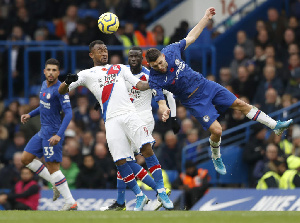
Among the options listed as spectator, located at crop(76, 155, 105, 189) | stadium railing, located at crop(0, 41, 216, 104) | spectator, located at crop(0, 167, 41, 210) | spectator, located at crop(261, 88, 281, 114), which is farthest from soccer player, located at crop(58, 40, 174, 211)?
stadium railing, located at crop(0, 41, 216, 104)

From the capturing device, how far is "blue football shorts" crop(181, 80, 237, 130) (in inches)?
552

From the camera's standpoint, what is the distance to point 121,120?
1406 centimetres

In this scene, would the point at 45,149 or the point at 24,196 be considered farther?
the point at 24,196

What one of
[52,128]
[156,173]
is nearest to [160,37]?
[52,128]

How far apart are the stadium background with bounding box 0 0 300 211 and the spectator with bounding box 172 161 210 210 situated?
81 cm

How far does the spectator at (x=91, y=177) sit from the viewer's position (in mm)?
19031

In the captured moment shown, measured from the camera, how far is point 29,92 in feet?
75.9

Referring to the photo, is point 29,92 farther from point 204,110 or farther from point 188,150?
point 204,110

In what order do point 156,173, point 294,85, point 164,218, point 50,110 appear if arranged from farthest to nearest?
point 294,85, point 50,110, point 156,173, point 164,218

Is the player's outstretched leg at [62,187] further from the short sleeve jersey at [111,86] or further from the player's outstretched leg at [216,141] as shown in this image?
the player's outstretched leg at [216,141]

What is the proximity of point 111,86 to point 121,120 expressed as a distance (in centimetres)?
58

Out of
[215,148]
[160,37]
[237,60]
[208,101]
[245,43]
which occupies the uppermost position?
[160,37]

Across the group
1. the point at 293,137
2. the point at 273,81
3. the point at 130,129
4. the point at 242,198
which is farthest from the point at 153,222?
the point at 273,81

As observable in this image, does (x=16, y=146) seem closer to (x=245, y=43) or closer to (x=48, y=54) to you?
(x=48, y=54)
